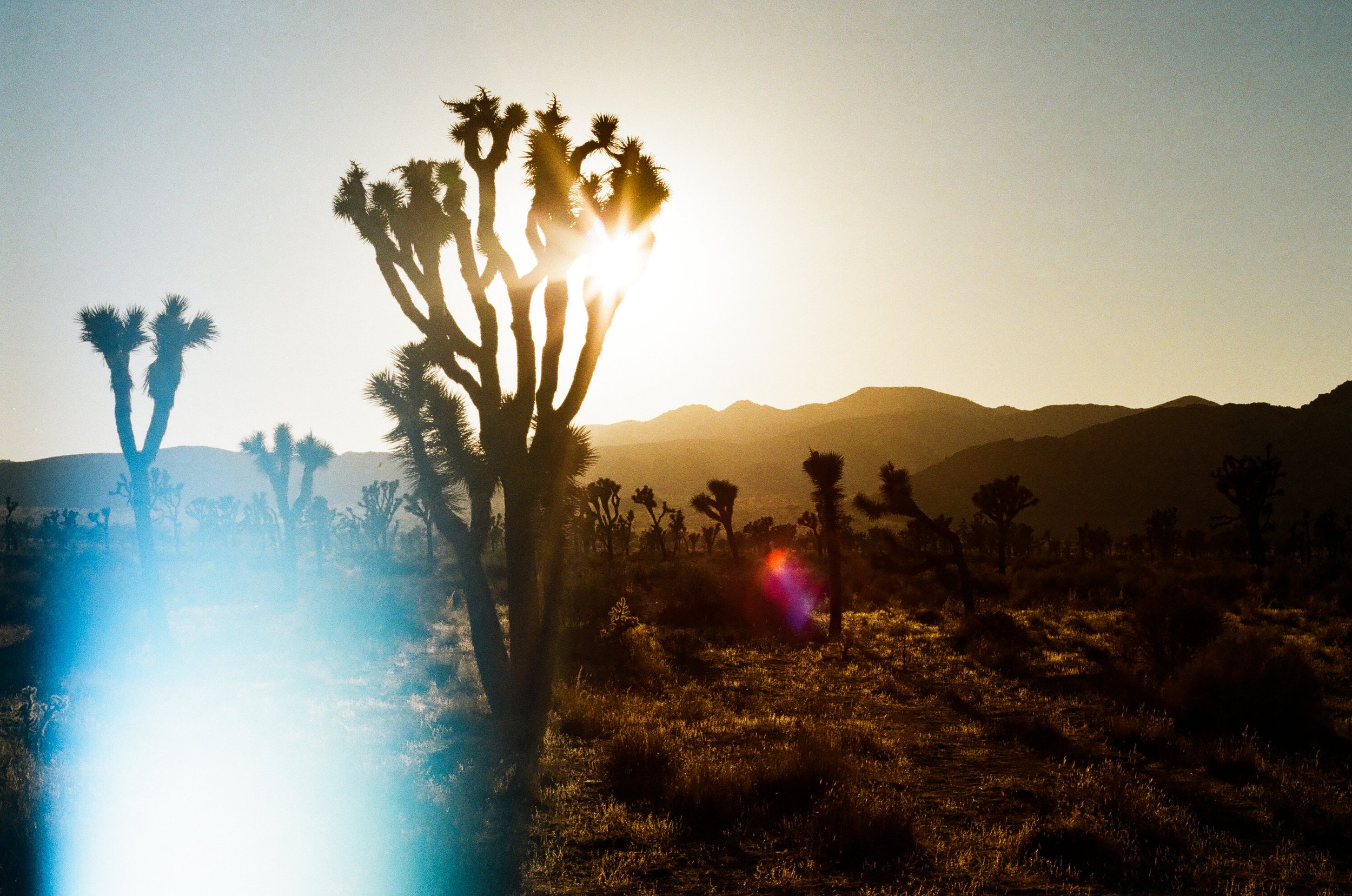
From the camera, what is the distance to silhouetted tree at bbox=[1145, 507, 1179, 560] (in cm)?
5194

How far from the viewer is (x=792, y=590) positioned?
96.1ft

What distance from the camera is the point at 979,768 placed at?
31.3 feet

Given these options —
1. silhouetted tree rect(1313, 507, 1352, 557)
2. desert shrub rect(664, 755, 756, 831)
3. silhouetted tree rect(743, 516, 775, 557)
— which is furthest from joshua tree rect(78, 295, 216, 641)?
silhouetted tree rect(1313, 507, 1352, 557)

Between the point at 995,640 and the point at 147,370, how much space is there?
71.1 feet

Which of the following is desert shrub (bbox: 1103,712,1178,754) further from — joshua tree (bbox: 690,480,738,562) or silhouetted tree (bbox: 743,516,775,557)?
silhouetted tree (bbox: 743,516,775,557)

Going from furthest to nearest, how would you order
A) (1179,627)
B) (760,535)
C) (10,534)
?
(760,535)
(10,534)
(1179,627)

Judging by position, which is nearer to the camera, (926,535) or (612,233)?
(612,233)

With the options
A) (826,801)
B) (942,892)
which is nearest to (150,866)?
(826,801)

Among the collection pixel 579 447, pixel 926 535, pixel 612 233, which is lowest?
pixel 926 535

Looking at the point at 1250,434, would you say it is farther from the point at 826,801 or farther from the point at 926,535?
the point at 826,801

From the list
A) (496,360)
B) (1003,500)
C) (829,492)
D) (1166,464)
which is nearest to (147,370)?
(496,360)

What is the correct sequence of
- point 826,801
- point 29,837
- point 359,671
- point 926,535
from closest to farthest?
point 29,837
point 826,801
point 359,671
point 926,535

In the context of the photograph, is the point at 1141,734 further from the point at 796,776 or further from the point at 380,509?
the point at 380,509

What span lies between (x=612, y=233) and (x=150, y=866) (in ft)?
28.4
